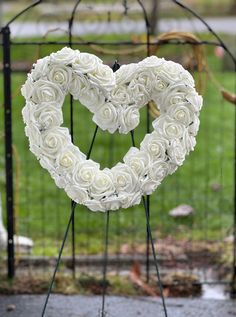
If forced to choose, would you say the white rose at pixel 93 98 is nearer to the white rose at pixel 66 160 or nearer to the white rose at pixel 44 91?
the white rose at pixel 44 91

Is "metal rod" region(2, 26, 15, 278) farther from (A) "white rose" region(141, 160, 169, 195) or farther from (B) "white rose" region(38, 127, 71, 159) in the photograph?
(A) "white rose" region(141, 160, 169, 195)

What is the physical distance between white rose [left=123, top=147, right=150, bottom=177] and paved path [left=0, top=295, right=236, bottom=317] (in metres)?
1.45

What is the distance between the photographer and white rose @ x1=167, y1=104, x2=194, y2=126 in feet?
14.4

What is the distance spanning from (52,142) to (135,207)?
3369mm

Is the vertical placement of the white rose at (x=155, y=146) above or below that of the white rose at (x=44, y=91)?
below

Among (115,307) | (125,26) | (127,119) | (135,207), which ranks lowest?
(125,26)

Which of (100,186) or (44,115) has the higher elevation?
(44,115)

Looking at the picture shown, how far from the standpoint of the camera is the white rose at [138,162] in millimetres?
4363

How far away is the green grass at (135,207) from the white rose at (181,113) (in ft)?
6.20

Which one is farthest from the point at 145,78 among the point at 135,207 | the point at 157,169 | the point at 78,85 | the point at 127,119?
the point at 135,207

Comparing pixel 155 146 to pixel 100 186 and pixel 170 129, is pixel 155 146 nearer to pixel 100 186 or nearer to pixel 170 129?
pixel 170 129

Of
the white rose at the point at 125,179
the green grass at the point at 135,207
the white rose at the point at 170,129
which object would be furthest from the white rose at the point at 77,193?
the green grass at the point at 135,207

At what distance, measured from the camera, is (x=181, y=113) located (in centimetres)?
438

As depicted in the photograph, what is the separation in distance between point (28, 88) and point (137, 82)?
53 cm
